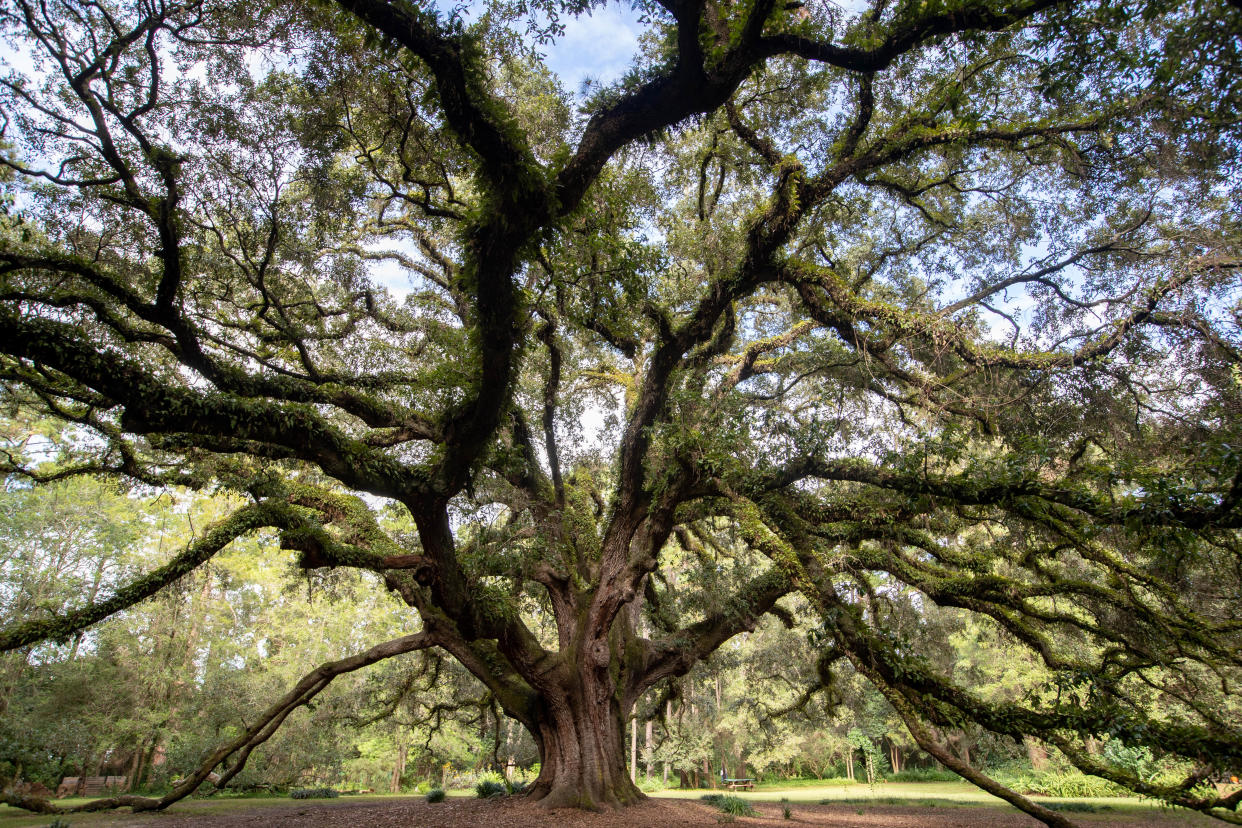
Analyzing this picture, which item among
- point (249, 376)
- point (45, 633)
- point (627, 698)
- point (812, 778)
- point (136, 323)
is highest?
point (136, 323)

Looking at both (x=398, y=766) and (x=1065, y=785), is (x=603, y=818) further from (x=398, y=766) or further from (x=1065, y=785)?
(x=398, y=766)

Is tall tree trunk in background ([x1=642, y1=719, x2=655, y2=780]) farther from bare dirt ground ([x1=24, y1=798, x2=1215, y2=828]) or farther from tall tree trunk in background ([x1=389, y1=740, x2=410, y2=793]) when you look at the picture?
bare dirt ground ([x1=24, y1=798, x2=1215, y2=828])

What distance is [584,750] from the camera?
9320 millimetres

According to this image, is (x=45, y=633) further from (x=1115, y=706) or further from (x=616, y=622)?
(x=1115, y=706)

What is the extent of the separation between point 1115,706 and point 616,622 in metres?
7.50

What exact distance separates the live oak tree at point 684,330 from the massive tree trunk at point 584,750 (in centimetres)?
6

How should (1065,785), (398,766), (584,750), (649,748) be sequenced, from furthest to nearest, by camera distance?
(398,766) < (649,748) < (1065,785) < (584,750)


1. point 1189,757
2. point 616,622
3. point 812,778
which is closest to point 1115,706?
point 1189,757

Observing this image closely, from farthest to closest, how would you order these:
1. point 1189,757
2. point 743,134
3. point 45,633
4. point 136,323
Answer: point 136,323 < point 743,134 < point 45,633 < point 1189,757

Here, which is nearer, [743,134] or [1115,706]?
[1115,706]

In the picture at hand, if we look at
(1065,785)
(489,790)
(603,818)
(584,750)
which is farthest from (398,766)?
(1065,785)

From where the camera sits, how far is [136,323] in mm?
9031

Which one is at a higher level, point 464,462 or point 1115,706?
point 464,462

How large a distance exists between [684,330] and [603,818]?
7.27 meters
